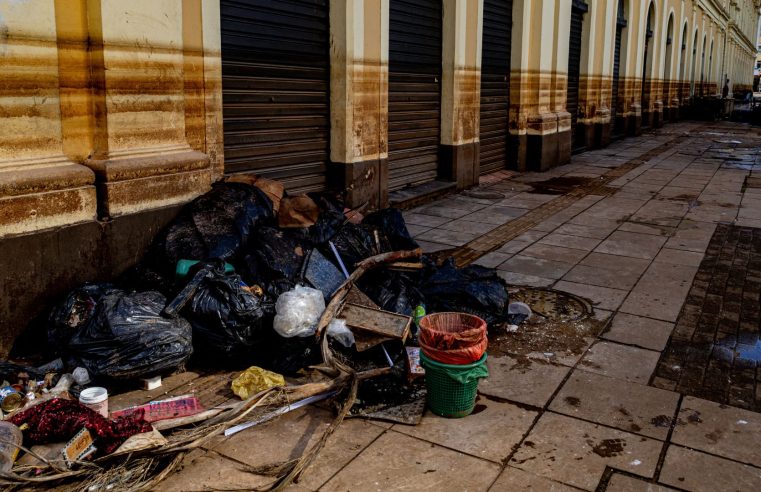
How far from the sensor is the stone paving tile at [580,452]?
141 inches

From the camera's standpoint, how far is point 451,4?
11.2m

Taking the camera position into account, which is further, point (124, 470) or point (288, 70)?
point (288, 70)

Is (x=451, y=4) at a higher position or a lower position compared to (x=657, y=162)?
higher

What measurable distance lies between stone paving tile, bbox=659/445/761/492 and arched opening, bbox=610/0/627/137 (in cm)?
1981

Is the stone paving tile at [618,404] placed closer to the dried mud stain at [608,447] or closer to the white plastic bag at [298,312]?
the dried mud stain at [608,447]

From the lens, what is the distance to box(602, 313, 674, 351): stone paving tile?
5.39 m

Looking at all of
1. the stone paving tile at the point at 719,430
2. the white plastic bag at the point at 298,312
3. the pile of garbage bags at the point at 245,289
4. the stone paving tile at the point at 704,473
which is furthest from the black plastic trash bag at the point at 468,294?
the stone paving tile at the point at 704,473

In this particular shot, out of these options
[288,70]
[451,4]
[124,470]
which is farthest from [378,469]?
[451,4]

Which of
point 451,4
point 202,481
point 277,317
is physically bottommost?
point 202,481

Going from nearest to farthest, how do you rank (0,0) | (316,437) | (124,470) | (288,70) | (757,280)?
(124,470)
(316,437)
(0,0)
(757,280)
(288,70)

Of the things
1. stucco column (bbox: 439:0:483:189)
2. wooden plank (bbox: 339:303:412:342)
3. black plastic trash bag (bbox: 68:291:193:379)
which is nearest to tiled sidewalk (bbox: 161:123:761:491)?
wooden plank (bbox: 339:303:412:342)

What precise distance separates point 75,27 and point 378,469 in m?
4.01

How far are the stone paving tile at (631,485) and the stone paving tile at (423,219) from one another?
617 cm

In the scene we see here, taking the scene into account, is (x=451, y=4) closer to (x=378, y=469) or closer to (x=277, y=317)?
(x=277, y=317)
